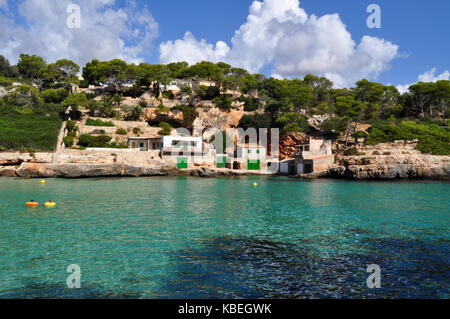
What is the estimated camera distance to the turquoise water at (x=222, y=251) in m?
6.88

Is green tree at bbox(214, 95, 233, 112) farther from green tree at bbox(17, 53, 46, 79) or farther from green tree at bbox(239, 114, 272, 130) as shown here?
green tree at bbox(17, 53, 46, 79)

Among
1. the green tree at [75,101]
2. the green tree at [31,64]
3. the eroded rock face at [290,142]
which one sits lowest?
the eroded rock face at [290,142]

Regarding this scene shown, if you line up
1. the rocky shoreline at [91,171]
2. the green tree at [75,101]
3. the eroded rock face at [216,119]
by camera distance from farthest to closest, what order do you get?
the eroded rock face at [216,119]
the green tree at [75,101]
the rocky shoreline at [91,171]

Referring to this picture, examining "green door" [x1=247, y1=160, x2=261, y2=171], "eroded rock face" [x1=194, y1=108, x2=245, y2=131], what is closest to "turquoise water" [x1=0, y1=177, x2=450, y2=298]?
"green door" [x1=247, y1=160, x2=261, y2=171]

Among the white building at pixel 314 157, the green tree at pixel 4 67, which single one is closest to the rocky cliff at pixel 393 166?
the white building at pixel 314 157

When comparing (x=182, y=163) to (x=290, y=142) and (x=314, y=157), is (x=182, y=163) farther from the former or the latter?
(x=290, y=142)

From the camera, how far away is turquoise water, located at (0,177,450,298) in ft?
22.6

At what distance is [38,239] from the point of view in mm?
10688

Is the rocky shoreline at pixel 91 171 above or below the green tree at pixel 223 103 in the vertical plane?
below

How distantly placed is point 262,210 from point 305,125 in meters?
42.7

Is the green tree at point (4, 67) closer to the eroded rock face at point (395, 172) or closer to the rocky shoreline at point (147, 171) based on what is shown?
the rocky shoreline at point (147, 171)

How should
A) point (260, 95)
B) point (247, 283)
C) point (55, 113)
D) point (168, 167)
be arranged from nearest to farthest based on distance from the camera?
point (247, 283)
point (168, 167)
point (55, 113)
point (260, 95)

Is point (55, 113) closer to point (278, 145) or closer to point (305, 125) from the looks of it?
point (278, 145)
